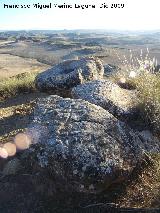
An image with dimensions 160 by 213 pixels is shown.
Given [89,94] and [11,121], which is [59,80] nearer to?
[11,121]

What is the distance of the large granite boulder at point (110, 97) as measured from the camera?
646 cm

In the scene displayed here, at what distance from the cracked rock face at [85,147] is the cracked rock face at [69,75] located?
3.86 metres

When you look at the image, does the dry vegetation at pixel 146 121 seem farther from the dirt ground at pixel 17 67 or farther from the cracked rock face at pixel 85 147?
the dirt ground at pixel 17 67

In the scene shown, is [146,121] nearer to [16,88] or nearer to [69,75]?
[69,75]

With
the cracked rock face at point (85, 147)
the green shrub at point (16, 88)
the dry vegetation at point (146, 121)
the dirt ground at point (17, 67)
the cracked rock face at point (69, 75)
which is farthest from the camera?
the dirt ground at point (17, 67)

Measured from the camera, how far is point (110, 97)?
6809 mm

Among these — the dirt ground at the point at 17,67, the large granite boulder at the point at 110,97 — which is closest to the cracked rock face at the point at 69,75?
the large granite boulder at the point at 110,97

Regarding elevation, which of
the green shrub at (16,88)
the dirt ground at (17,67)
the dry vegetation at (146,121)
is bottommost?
the dirt ground at (17,67)

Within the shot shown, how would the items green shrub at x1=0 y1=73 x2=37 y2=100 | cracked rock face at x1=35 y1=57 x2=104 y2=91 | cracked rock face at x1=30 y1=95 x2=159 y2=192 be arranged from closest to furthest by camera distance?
cracked rock face at x1=30 y1=95 x2=159 y2=192 < cracked rock face at x1=35 y1=57 x2=104 y2=91 < green shrub at x1=0 y1=73 x2=37 y2=100

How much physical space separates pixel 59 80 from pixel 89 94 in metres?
3.02

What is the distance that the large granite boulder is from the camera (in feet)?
21.2

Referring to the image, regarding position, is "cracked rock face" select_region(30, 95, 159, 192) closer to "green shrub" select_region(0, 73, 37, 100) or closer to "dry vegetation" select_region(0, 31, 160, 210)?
"dry vegetation" select_region(0, 31, 160, 210)

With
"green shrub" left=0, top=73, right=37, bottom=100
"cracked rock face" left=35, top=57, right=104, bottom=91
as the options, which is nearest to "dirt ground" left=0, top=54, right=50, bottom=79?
"green shrub" left=0, top=73, right=37, bottom=100

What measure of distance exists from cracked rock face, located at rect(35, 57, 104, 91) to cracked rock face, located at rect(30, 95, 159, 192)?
152 inches
